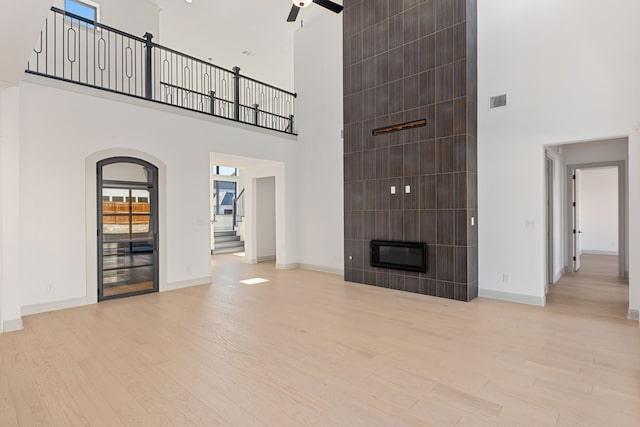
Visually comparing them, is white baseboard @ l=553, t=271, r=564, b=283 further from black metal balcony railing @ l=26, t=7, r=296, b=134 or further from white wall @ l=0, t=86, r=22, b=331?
white wall @ l=0, t=86, r=22, b=331

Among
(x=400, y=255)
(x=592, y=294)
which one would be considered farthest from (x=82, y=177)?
(x=592, y=294)

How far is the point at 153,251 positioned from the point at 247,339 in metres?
3.07

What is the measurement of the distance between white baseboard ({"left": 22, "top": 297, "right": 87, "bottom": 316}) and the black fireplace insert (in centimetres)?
471

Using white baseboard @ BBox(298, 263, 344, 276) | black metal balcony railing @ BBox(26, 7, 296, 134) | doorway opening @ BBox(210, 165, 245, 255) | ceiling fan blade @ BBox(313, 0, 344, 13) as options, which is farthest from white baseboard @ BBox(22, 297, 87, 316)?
doorway opening @ BBox(210, 165, 245, 255)

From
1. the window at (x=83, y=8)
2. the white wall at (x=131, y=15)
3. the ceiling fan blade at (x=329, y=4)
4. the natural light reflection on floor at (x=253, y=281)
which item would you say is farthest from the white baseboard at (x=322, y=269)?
the window at (x=83, y=8)

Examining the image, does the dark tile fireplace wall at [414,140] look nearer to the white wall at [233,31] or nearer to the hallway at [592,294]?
the hallway at [592,294]

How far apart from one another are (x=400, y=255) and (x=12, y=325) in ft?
17.6

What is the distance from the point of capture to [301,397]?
248 centimetres

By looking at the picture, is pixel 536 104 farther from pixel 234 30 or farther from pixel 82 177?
pixel 234 30

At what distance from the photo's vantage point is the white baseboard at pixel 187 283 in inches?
230

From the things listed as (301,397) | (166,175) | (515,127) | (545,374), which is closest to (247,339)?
(301,397)

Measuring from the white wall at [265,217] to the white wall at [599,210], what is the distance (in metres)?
9.20

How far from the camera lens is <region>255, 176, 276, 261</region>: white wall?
924cm

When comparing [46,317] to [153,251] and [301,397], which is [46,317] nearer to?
[153,251]
